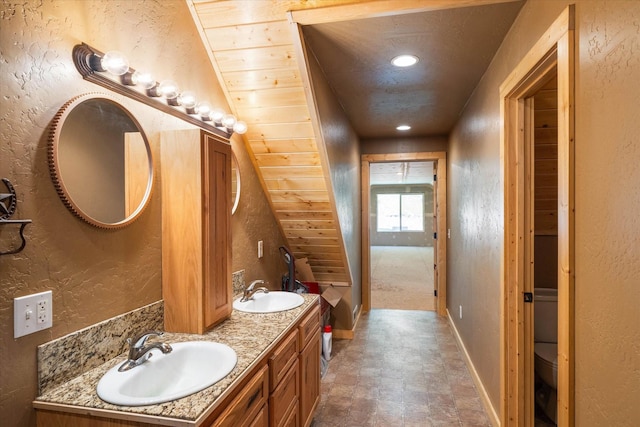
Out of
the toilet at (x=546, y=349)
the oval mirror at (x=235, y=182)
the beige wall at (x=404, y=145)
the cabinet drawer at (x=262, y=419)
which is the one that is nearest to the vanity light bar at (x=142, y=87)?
the oval mirror at (x=235, y=182)

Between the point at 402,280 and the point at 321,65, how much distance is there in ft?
17.1

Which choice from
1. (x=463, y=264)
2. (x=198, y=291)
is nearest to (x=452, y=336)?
(x=463, y=264)

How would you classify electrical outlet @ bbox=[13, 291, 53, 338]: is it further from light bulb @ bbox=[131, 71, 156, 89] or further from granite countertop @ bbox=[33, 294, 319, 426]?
light bulb @ bbox=[131, 71, 156, 89]

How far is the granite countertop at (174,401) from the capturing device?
0.95m

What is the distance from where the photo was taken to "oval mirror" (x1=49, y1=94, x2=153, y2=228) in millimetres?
1128

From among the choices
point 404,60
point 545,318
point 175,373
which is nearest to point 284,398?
point 175,373

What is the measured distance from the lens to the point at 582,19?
1.09 metres

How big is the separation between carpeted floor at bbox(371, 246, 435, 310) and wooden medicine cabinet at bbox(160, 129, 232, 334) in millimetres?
3716

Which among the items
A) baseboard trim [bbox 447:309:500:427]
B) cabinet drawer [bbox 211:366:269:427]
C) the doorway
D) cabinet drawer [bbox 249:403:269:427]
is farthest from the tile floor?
the doorway

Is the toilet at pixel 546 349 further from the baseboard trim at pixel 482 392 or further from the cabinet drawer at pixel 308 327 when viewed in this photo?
the cabinet drawer at pixel 308 327

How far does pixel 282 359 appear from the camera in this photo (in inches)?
63.3

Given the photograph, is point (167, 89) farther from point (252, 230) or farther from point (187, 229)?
point (252, 230)

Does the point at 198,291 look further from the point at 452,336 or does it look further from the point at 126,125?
the point at 452,336

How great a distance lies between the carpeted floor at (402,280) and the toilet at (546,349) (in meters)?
2.42
